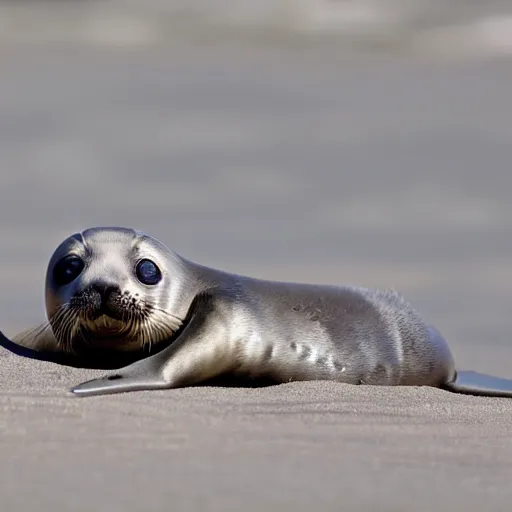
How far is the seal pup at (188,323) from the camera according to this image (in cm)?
831

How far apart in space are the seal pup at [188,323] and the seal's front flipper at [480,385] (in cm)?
64

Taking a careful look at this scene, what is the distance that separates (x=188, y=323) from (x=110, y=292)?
0.61 m

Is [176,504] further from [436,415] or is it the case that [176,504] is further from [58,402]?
[436,415]

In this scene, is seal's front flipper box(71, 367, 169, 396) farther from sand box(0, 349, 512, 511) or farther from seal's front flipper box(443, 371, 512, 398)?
seal's front flipper box(443, 371, 512, 398)

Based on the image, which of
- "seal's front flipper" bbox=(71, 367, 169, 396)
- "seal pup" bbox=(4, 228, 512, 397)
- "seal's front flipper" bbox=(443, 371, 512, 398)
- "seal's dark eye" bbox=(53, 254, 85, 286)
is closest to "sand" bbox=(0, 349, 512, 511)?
"seal's front flipper" bbox=(71, 367, 169, 396)

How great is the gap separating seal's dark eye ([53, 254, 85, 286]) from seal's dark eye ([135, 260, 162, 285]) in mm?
→ 401

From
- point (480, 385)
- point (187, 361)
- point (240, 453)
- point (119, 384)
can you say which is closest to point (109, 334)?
point (187, 361)

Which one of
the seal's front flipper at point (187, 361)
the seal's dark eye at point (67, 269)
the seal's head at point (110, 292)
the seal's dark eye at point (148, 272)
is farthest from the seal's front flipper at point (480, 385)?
the seal's dark eye at point (67, 269)

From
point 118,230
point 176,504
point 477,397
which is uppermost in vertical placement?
point 118,230

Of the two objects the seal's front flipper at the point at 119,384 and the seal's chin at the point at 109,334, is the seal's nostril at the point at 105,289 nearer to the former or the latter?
the seal's chin at the point at 109,334

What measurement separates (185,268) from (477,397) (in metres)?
2.50

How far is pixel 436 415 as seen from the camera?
713 cm

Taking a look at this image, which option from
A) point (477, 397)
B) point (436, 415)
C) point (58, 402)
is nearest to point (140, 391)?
point (58, 402)

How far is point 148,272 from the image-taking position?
Result: 8664 mm
